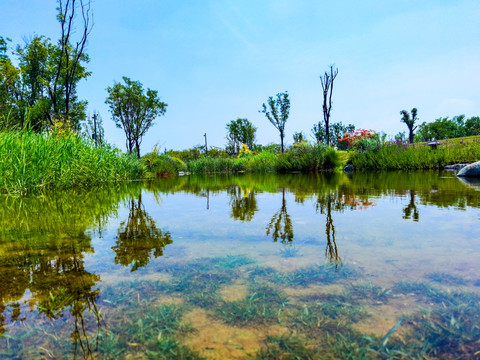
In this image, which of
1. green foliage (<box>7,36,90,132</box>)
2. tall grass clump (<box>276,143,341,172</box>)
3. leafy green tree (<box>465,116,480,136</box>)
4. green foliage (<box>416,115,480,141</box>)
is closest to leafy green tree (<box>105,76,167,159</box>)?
green foliage (<box>7,36,90,132</box>)

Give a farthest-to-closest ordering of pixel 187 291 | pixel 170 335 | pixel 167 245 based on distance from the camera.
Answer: pixel 167 245 → pixel 187 291 → pixel 170 335

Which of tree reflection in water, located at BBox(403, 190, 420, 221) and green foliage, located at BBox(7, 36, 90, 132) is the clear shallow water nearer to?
tree reflection in water, located at BBox(403, 190, 420, 221)

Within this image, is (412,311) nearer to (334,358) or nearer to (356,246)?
(334,358)

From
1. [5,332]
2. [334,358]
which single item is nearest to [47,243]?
Answer: [5,332]

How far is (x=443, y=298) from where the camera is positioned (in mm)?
1135

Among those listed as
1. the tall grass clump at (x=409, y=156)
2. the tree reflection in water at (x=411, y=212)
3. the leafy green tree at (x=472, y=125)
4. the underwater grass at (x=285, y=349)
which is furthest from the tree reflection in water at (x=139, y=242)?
A: the leafy green tree at (x=472, y=125)

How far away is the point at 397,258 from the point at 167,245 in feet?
4.67

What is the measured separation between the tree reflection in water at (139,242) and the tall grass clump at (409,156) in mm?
14641

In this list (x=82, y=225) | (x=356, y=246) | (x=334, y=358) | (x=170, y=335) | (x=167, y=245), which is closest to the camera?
(x=334, y=358)

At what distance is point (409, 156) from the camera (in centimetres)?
1433

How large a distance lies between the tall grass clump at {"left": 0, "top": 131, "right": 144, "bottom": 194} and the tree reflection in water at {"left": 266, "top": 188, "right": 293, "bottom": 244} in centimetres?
458

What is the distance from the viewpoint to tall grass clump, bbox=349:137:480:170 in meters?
13.8

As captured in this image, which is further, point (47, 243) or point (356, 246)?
point (47, 243)

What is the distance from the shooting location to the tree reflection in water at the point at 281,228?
85.0 inches
